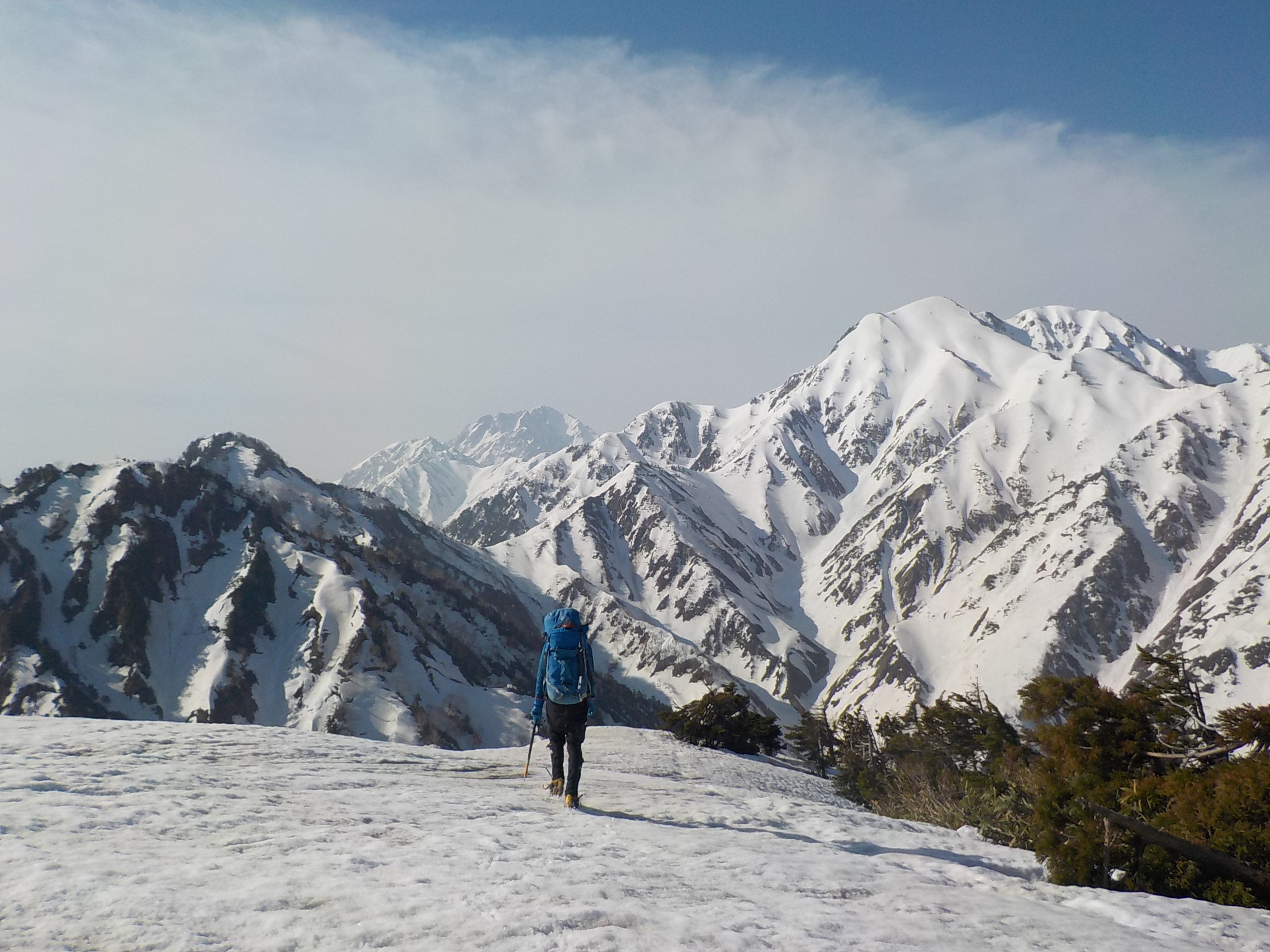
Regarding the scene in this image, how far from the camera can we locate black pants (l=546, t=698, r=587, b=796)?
10.5 metres

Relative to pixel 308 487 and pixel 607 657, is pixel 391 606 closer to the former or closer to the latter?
pixel 308 487

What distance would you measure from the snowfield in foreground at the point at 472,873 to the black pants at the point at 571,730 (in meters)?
0.52

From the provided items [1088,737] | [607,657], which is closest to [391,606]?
[607,657]

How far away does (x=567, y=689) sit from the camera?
34.9ft

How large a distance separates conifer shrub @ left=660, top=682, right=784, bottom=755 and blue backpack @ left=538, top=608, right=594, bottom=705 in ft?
55.6

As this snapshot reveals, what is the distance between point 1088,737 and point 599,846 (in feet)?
26.7

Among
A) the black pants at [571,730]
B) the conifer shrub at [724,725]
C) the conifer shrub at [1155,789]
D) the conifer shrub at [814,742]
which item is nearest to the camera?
the conifer shrub at [1155,789]

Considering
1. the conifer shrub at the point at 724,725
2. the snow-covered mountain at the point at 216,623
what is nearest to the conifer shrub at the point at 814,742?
the conifer shrub at the point at 724,725

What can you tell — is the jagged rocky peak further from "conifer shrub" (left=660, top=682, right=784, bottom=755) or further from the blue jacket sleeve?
the blue jacket sleeve

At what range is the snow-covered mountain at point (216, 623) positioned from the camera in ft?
285

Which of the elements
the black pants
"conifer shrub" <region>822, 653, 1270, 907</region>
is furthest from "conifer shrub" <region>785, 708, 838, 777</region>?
the black pants

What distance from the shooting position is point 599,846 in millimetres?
8047

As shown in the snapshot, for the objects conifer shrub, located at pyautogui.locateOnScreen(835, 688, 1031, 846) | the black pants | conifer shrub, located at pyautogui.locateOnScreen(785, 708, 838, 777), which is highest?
the black pants

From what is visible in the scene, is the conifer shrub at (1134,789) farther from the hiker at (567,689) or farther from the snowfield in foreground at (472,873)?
the hiker at (567,689)
